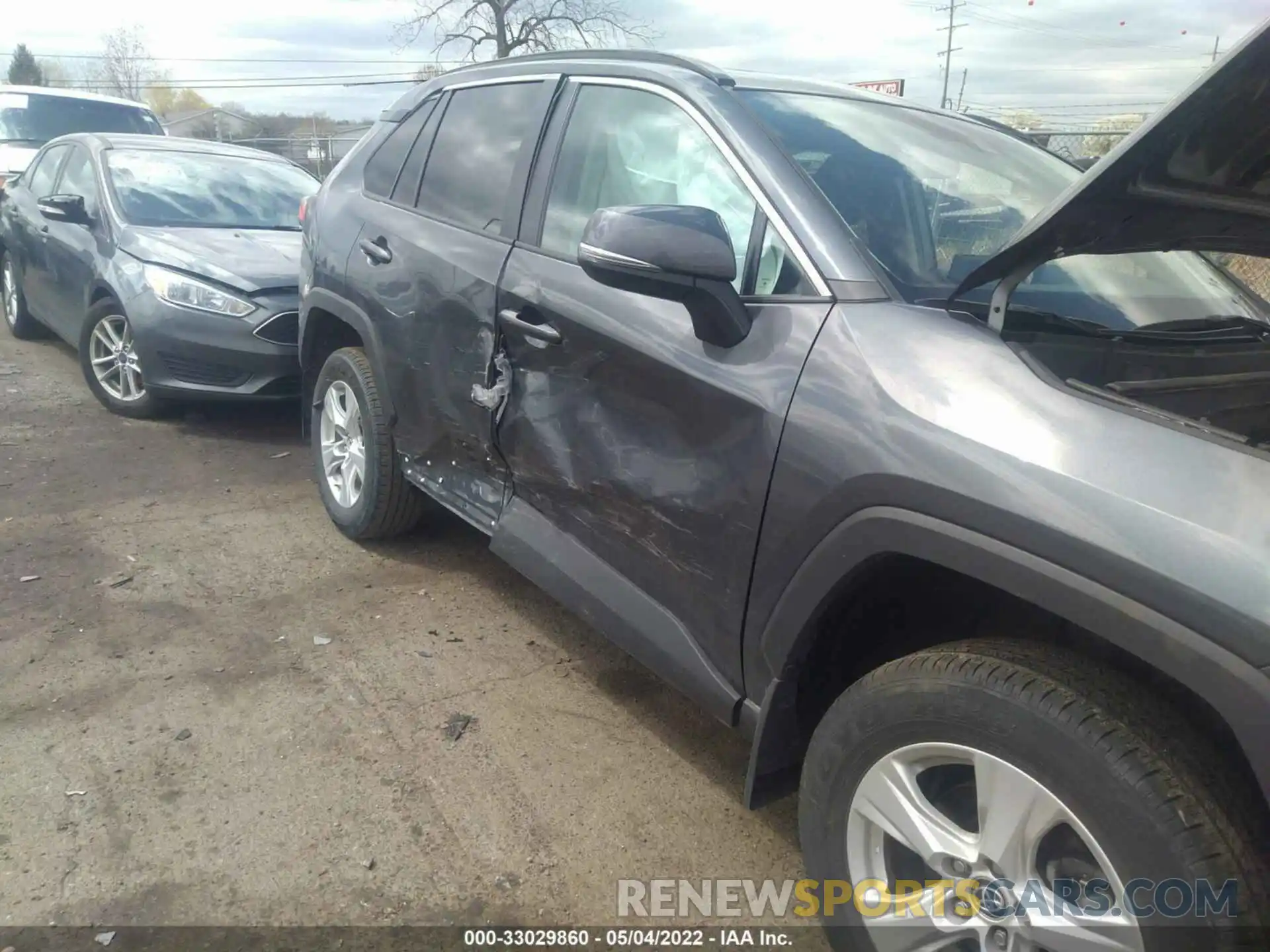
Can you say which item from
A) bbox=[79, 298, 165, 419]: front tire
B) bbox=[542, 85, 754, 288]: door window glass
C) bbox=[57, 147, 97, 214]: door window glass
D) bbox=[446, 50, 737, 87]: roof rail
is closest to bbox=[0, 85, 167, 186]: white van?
bbox=[57, 147, 97, 214]: door window glass

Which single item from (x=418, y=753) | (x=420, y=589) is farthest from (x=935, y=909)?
(x=420, y=589)

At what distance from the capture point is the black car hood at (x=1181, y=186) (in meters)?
1.59

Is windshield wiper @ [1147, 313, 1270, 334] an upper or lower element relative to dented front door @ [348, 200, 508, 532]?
upper

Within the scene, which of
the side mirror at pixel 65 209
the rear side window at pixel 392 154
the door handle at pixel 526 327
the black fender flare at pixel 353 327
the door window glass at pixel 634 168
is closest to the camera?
the door window glass at pixel 634 168

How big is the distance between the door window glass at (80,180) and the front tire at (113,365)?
81 cm

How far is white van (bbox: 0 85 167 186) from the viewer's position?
11.8m

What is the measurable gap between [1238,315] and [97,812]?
324 cm

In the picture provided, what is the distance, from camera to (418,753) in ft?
9.80

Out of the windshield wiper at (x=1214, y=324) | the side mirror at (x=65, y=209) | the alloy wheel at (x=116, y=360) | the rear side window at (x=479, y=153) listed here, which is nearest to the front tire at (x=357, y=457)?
the rear side window at (x=479, y=153)

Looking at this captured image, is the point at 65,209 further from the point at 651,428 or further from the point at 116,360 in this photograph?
the point at 651,428

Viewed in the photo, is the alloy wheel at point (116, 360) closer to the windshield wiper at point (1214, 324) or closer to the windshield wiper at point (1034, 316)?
the windshield wiper at point (1034, 316)

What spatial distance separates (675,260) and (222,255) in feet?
14.4

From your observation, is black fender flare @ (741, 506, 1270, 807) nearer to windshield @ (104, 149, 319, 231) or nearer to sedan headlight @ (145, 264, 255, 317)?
sedan headlight @ (145, 264, 255, 317)

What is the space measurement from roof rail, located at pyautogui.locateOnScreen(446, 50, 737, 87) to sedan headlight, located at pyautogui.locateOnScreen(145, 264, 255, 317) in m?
2.48
